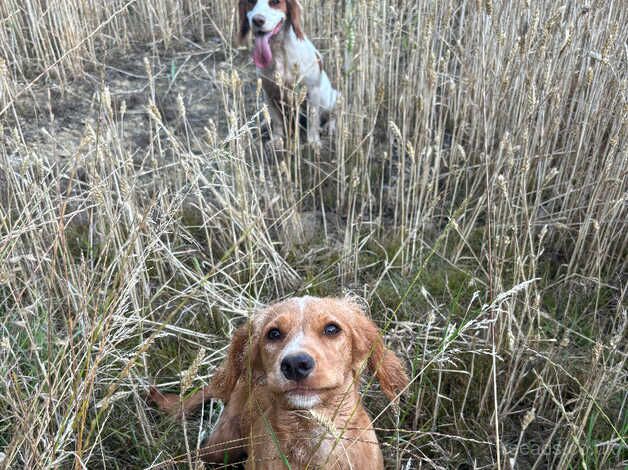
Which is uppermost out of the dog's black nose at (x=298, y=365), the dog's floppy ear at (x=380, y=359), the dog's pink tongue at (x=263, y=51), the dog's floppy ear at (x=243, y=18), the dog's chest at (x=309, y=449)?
the dog's floppy ear at (x=243, y=18)

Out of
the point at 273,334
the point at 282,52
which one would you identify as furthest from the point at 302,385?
the point at 282,52

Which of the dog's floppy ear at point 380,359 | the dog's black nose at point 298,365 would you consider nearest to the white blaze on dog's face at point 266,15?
the dog's floppy ear at point 380,359

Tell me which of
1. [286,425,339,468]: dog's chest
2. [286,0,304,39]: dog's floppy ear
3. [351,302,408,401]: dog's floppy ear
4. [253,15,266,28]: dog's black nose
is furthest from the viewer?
[286,0,304,39]: dog's floppy ear

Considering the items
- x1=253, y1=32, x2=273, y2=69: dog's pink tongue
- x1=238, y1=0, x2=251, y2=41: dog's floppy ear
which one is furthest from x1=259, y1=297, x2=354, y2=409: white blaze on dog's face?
x1=238, y1=0, x2=251, y2=41: dog's floppy ear

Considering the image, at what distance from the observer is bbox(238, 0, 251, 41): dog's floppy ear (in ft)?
12.0

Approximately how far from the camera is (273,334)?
1632 mm

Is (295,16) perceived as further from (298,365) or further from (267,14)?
(298,365)

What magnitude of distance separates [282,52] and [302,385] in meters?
2.71

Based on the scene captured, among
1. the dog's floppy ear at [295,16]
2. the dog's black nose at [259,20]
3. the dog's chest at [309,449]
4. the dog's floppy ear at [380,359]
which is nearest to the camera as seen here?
the dog's chest at [309,449]

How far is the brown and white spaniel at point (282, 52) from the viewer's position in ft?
11.6

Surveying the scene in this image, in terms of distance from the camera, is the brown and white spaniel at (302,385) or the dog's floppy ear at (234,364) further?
the dog's floppy ear at (234,364)

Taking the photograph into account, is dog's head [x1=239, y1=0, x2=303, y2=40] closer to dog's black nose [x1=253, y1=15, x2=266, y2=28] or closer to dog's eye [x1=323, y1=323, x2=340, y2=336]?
dog's black nose [x1=253, y1=15, x2=266, y2=28]

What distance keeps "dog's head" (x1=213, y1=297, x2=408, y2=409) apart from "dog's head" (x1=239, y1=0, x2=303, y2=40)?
215cm

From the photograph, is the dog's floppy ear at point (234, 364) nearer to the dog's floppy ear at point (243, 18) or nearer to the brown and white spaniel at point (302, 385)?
the brown and white spaniel at point (302, 385)
